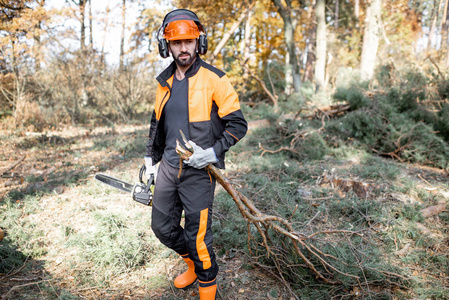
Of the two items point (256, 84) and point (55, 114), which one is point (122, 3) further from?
point (256, 84)

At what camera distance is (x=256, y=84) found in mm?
13539

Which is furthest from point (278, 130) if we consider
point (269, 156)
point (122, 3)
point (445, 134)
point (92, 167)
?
point (122, 3)

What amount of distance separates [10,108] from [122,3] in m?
6.42

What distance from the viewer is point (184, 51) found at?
2.20m

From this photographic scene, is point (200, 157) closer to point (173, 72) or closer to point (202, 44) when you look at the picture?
point (173, 72)

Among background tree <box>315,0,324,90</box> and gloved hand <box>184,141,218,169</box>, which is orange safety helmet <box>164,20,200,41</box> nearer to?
gloved hand <box>184,141,218,169</box>

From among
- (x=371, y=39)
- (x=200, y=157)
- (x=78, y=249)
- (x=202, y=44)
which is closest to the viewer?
(x=200, y=157)

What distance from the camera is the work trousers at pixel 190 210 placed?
2.24 meters

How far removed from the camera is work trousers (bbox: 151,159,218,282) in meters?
2.24

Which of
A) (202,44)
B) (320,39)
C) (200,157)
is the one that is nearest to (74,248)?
(200,157)

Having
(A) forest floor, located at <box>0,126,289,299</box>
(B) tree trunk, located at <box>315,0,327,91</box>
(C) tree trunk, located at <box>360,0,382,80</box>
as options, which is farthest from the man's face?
(B) tree trunk, located at <box>315,0,327,91</box>

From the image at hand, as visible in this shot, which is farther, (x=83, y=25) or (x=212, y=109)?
(x=83, y=25)

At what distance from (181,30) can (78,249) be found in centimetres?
265

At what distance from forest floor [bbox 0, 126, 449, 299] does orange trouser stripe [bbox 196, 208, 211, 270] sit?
58 cm
